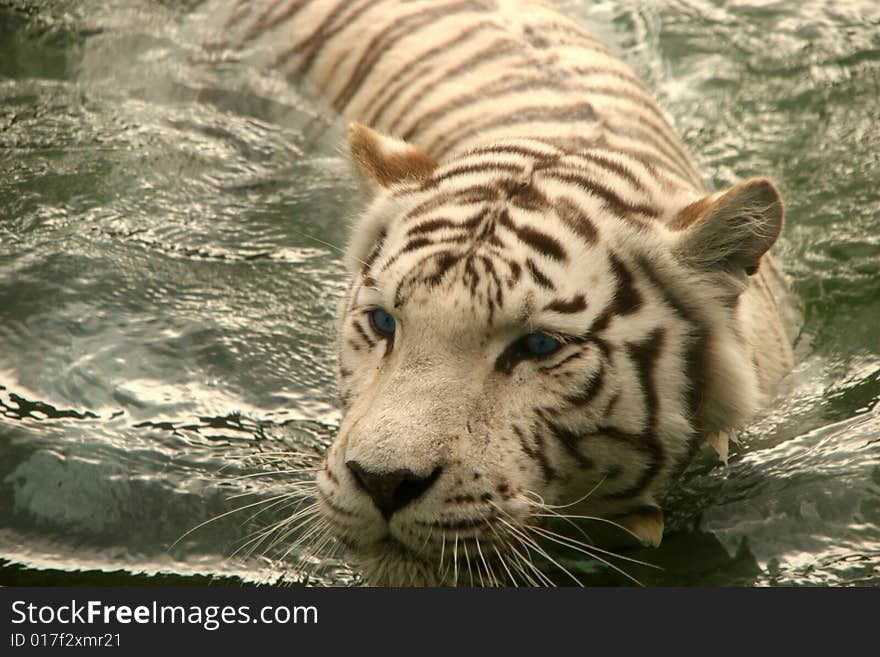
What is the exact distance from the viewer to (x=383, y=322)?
2.27 meters

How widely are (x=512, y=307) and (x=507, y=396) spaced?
0.16 meters

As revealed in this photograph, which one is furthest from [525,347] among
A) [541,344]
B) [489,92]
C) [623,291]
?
[489,92]

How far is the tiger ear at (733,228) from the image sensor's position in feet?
7.00

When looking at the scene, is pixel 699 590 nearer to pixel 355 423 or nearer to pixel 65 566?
pixel 355 423

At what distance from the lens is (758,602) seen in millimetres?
2250

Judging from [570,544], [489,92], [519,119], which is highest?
[489,92]

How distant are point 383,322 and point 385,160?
50cm

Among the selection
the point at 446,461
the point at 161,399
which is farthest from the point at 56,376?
the point at 446,461

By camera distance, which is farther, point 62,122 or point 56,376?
point 62,122

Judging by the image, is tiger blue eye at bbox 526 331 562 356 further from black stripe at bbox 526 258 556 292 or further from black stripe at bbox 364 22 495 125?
black stripe at bbox 364 22 495 125

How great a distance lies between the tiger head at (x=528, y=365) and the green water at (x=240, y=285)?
0.40 m

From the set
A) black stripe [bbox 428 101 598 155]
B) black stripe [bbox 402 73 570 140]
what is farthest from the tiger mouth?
black stripe [bbox 402 73 570 140]

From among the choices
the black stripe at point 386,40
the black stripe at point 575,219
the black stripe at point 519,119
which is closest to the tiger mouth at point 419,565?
the black stripe at point 575,219

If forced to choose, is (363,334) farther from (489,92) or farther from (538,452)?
(489,92)
